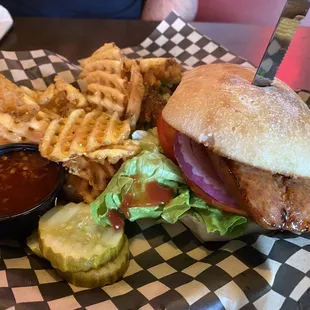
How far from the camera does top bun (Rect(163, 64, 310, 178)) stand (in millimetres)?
1576

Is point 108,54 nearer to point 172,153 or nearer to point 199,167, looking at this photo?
point 172,153

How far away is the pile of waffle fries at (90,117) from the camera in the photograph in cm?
183

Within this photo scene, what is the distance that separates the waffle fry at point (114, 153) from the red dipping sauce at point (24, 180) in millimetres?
224

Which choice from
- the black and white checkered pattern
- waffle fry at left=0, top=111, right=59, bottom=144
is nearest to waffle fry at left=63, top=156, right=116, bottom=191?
waffle fry at left=0, top=111, right=59, bottom=144

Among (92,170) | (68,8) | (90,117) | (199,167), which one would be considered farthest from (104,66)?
(68,8)

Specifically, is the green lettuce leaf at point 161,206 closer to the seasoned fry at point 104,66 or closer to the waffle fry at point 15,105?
the waffle fry at point 15,105

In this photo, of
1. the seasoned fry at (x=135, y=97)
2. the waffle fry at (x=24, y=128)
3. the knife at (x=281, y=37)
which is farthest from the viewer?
the seasoned fry at (x=135, y=97)

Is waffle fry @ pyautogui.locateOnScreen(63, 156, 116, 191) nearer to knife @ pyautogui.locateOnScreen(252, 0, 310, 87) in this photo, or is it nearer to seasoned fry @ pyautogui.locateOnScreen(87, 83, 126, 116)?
seasoned fry @ pyautogui.locateOnScreen(87, 83, 126, 116)

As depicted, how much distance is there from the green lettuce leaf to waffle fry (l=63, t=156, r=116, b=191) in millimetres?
78

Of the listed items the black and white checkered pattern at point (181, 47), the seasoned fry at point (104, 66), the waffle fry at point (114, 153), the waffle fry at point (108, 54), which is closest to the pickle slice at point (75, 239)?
the waffle fry at point (114, 153)

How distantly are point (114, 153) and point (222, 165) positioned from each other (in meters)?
0.41

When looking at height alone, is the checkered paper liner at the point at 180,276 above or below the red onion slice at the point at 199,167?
below

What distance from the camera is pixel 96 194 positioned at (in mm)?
1885

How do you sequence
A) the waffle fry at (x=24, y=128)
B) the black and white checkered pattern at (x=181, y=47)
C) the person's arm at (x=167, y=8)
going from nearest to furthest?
1. the waffle fry at (x=24, y=128)
2. the black and white checkered pattern at (x=181, y=47)
3. the person's arm at (x=167, y=8)
